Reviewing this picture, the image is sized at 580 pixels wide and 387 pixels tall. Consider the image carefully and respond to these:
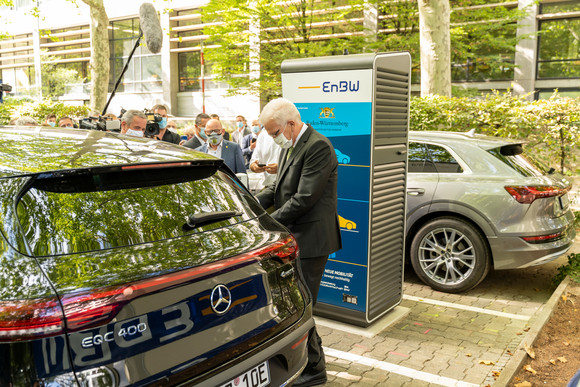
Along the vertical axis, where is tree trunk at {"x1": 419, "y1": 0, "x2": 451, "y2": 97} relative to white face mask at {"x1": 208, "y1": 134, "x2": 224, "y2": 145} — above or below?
above

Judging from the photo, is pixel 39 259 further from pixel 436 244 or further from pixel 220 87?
pixel 220 87

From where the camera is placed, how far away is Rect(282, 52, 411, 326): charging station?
4.76 meters

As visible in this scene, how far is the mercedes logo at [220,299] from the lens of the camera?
90.4 inches

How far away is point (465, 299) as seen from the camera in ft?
19.9

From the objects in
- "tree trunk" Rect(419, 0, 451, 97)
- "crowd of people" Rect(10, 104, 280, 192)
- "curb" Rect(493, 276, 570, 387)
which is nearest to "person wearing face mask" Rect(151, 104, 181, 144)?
"crowd of people" Rect(10, 104, 280, 192)

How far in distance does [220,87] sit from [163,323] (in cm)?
2923

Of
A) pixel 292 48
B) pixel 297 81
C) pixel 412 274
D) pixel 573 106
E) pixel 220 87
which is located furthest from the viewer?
pixel 220 87

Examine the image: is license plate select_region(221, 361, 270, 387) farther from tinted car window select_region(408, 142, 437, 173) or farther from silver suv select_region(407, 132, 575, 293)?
tinted car window select_region(408, 142, 437, 173)

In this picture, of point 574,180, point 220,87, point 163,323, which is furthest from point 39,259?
point 220,87

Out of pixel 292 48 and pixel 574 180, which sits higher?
pixel 292 48

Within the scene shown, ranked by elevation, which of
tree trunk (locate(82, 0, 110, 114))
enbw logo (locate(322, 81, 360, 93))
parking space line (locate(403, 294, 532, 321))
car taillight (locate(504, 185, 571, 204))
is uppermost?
tree trunk (locate(82, 0, 110, 114))

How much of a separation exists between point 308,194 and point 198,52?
29462mm

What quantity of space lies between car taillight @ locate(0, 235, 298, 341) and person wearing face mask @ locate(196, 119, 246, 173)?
4.93 m

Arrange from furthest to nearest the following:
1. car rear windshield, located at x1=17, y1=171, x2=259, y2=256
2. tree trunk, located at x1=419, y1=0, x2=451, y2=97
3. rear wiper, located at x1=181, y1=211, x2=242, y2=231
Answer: tree trunk, located at x1=419, y1=0, x2=451, y2=97
rear wiper, located at x1=181, y1=211, x2=242, y2=231
car rear windshield, located at x1=17, y1=171, x2=259, y2=256
